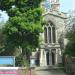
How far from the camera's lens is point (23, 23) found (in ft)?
152

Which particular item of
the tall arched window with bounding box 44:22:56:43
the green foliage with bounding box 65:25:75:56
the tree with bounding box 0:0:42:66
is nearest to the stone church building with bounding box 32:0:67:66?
the tall arched window with bounding box 44:22:56:43

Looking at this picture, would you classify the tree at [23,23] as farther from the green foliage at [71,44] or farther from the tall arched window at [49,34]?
the tall arched window at [49,34]

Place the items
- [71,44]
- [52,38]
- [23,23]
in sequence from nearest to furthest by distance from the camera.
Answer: [23,23] → [71,44] → [52,38]

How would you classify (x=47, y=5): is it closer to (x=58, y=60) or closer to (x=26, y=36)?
(x=58, y=60)

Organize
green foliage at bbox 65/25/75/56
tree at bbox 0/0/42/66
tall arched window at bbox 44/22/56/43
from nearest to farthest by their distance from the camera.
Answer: tree at bbox 0/0/42/66 → green foliage at bbox 65/25/75/56 → tall arched window at bbox 44/22/56/43

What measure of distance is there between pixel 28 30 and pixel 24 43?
5.96 feet

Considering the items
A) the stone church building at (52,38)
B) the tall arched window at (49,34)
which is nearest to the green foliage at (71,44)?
the stone church building at (52,38)

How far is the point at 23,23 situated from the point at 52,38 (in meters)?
28.4

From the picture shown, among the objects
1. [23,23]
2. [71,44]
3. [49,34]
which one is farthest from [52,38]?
[23,23]

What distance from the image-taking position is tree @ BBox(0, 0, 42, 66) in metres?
45.8

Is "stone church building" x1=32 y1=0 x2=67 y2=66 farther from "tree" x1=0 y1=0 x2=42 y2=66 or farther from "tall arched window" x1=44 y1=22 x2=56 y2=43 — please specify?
"tree" x1=0 y1=0 x2=42 y2=66

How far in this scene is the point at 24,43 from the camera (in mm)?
46500

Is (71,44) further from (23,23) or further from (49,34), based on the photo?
(23,23)

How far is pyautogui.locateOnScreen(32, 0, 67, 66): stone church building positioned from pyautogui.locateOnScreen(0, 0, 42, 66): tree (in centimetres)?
2311
